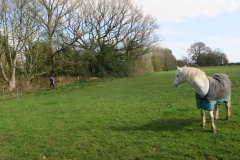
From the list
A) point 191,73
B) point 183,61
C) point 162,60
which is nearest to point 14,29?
point 191,73

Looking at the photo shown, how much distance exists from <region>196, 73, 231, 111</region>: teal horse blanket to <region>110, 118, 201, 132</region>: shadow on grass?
3.09ft

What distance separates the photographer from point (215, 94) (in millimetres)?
5734

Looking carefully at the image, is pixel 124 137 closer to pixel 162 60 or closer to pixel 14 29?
pixel 14 29

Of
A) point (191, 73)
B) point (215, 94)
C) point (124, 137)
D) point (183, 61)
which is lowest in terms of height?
point (124, 137)

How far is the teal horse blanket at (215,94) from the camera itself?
564 centimetres

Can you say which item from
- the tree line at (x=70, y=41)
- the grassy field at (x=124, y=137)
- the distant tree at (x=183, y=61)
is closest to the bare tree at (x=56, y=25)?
the tree line at (x=70, y=41)

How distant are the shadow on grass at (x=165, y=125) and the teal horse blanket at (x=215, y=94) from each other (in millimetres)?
942

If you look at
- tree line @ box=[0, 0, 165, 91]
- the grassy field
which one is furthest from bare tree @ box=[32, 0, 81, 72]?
the grassy field

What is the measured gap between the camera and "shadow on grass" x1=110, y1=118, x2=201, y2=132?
6391 mm

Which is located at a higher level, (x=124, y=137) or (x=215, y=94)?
(x=215, y=94)

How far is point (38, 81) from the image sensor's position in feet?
86.4

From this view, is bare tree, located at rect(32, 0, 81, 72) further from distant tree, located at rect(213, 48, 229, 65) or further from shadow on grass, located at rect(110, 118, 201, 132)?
distant tree, located at rect(213, 48, 229, 65)

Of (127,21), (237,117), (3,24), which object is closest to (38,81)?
(3,24)

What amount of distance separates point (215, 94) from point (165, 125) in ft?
6.09
